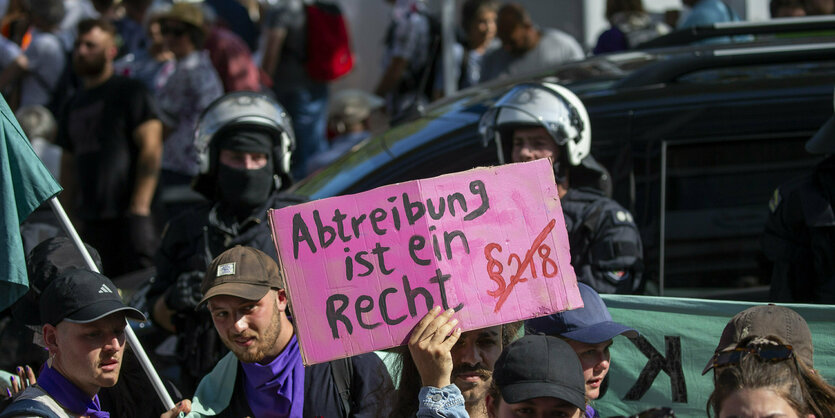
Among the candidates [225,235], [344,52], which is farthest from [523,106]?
[344,52]

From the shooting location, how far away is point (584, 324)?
4191 mm

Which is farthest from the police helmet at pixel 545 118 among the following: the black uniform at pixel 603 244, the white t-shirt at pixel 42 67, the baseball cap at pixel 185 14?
the white t-shirt at pixel 42 67

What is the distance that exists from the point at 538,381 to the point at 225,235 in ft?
8.00

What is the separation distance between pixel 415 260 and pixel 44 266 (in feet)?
5.39

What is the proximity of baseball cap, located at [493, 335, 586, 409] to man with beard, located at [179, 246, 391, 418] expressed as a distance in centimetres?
76

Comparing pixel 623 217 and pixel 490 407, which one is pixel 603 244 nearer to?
pixel 623 217

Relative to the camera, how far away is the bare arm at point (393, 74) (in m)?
10.9

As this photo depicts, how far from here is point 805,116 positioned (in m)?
5.53

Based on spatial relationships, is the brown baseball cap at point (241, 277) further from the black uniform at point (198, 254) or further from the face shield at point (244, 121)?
the face shield at point (244, 121)

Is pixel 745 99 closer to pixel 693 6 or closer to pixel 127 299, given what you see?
pixel 127 299

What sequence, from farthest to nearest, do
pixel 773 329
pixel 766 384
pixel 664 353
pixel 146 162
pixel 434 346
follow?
pixel 146 162 → pixel 664 353 → pixel 773 329 → pixel 434 346 → pixel 766 384

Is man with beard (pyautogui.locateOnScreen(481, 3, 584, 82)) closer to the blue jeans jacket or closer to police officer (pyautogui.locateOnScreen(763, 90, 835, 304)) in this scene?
police officer (pyautogui.locateOnScreen(763, 90, 835, 304))

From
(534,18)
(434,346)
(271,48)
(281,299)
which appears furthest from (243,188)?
(534,18)

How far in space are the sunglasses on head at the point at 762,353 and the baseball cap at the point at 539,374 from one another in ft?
1.33
